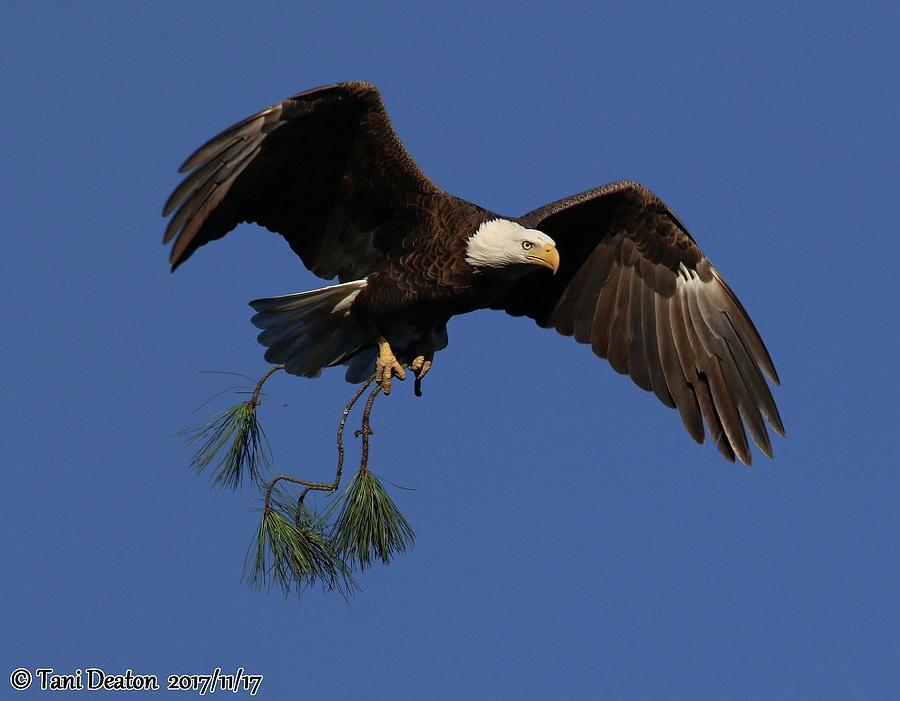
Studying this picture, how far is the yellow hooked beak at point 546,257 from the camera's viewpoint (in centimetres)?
682

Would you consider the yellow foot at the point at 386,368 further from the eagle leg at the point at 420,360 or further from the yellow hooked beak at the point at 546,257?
the yellow hooked beak at the point at 546,257

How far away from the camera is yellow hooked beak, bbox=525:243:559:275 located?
6.82 meters

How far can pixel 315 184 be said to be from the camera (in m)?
6.99

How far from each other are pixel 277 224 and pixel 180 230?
42.3 inches

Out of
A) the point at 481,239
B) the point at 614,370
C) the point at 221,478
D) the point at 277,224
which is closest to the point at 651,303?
the point at 614,370

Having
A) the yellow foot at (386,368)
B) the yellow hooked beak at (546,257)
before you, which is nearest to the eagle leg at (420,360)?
the yellow foot at (386,368)

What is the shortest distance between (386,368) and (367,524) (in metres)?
1.18

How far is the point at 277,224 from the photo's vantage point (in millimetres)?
7129

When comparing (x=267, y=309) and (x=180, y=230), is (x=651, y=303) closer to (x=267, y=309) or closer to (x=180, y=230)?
(x=267, y=309)

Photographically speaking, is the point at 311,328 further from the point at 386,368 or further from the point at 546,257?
the point at 546,257

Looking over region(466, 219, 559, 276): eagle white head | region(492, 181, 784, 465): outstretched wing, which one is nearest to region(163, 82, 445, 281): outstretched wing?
region(466, 219, 559, 276): eagle white head

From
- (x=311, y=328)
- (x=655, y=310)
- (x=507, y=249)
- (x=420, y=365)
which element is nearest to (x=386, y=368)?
(x=420, y=365)

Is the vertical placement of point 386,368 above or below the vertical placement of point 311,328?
below

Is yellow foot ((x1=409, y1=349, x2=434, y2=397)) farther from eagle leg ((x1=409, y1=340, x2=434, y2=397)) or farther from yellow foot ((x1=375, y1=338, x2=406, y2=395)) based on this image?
yellow foot ((x1=375, y1=338, x2=406, y2=395))
